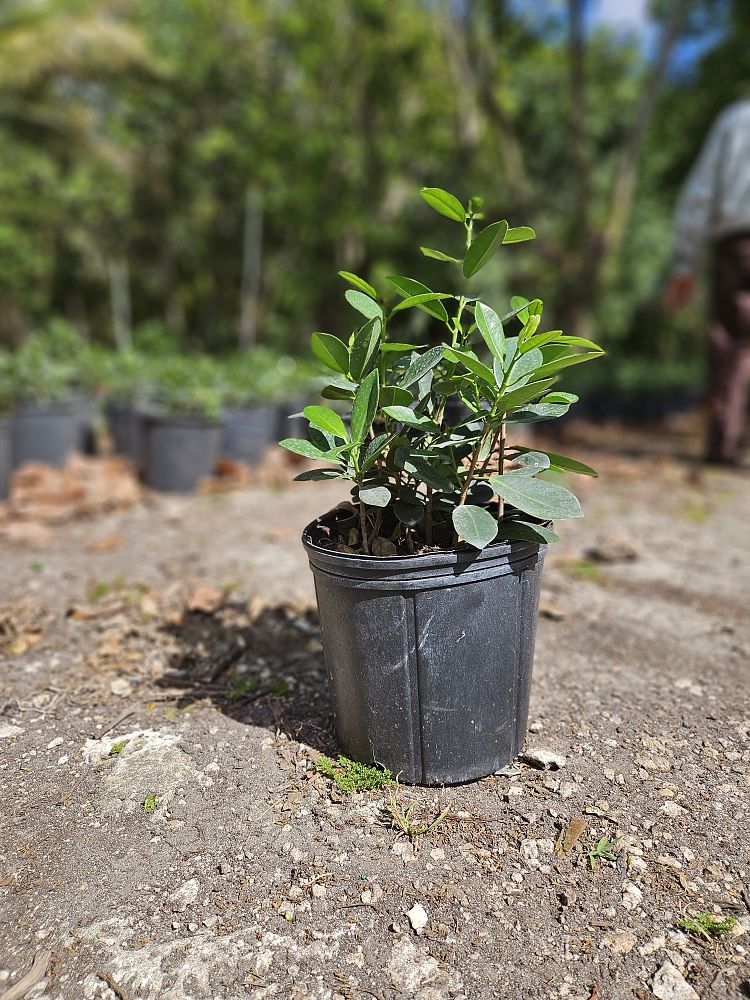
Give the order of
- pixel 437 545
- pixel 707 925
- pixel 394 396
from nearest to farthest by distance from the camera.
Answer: pixel 707 925, pixel 394 396, pixel 437 545

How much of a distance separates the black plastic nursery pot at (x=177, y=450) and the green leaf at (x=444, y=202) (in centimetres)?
312

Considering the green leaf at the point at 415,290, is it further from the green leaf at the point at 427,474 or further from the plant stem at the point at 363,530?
the plant stem at the point at 363,530

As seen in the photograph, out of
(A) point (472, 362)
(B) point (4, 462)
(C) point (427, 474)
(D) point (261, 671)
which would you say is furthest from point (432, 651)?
(B) point (4, 462)

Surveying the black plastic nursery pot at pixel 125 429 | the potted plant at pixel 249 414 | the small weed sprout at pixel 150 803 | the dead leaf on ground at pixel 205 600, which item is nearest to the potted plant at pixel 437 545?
the small weed sprout at pixel 150 803

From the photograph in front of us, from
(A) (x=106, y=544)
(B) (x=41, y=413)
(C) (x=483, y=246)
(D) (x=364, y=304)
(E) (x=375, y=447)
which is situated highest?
(C) (x=483, y=246)

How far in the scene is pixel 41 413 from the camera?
4.67 metres

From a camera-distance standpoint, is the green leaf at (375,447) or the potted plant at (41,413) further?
the potted plant at (41,413)

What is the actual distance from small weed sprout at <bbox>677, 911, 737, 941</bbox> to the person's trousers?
4.41 m

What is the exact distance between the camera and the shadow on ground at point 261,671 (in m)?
1.90

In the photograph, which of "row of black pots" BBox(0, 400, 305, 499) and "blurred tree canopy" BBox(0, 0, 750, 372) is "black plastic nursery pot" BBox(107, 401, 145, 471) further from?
"blurred tree canopy" BBox(0, 0, 750, 372)

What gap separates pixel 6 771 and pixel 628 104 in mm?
15676

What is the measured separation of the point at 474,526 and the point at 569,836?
0.67 m

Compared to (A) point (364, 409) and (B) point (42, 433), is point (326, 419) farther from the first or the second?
(B) point (42, 433)

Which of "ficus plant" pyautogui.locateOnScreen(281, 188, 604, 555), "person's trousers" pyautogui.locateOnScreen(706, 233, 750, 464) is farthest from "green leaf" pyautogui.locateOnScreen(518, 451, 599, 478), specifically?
"person's trousers" pyautogui.locateOnScreen(706, 233, 750, 464)
